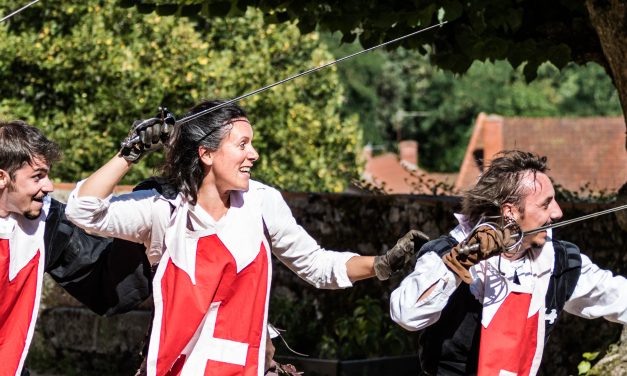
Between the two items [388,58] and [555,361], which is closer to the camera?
[555,361]

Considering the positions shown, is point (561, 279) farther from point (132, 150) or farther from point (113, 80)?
point (113, 80)

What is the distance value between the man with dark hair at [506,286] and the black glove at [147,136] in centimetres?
93

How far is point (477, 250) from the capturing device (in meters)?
3.92

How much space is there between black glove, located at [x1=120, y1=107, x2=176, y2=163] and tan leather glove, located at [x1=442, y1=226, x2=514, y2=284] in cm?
99

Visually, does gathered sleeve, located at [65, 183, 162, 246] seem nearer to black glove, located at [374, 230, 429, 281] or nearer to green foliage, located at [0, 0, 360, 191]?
black glove, located at [374, 230, 429, 281]

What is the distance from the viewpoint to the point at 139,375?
4258 millimetres

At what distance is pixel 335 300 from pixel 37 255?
4542mm

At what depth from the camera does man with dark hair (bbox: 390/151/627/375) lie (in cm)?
419

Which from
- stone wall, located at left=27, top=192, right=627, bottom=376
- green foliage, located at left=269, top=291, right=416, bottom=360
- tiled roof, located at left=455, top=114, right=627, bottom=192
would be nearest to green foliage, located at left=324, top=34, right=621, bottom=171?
tiled roof, located at left=455, top=114, right=627, bottom=192

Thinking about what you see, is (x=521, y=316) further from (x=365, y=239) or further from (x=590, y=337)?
(x=365, y=239)

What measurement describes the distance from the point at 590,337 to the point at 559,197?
1268 mm

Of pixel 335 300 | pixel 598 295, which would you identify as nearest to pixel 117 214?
pixel 598 295

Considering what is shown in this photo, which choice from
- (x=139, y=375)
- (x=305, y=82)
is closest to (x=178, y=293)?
(x=139, y=375)

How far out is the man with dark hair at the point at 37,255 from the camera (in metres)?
4.35
